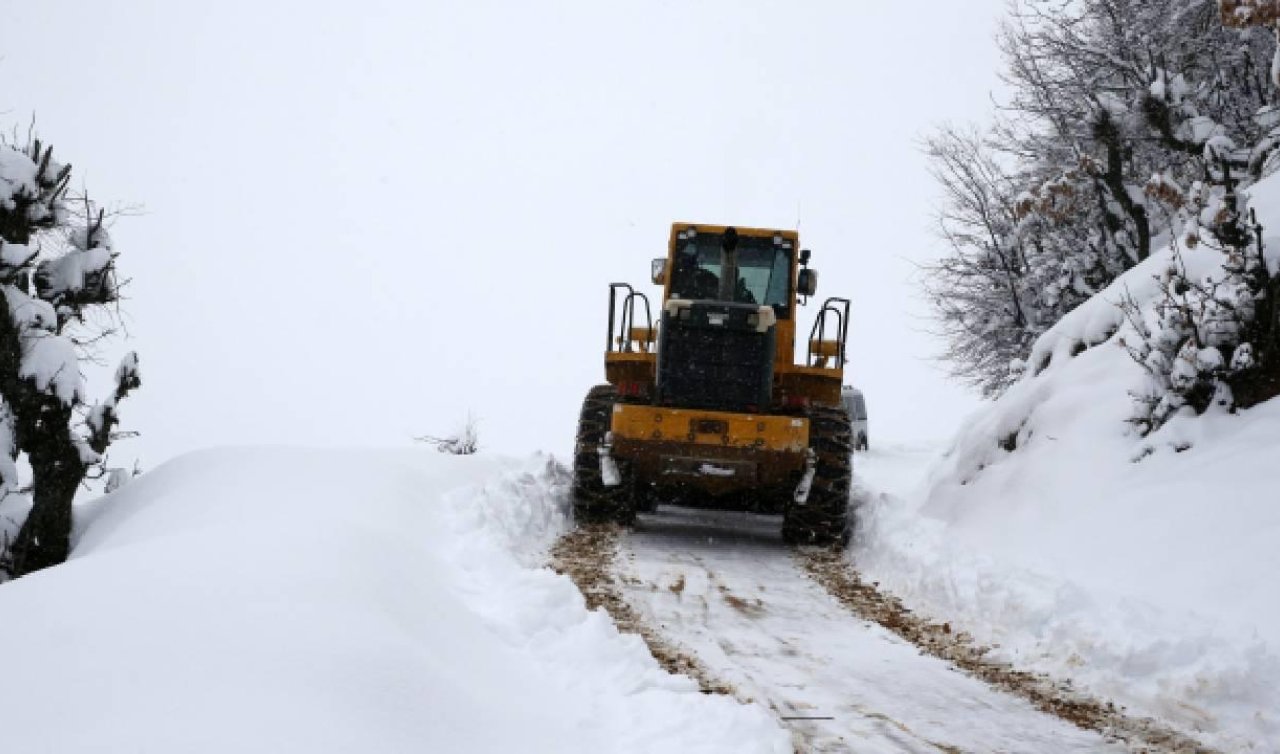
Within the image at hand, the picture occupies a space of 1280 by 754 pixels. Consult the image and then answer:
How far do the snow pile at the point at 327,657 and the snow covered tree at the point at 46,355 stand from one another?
7.97 m

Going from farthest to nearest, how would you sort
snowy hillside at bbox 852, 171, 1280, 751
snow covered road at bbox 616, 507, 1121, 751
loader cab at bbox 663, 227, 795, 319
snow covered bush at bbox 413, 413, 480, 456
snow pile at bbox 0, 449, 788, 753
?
snow covered bush at bbox 413, 413, 480, 456 → loader cab at bbox 663, 227, 795, 319 → snowy hillside at bbox 852, 171, 1280, 751 → snow covered road at bbox 616, 507, 1121, 751 → snow pile at bbox 0, 449, 788, 753

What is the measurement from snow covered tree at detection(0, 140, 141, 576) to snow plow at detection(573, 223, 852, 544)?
7411 millimetres

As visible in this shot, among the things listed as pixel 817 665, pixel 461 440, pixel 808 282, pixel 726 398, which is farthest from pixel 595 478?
pixel 461 440

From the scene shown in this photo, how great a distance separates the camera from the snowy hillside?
5.25 meters

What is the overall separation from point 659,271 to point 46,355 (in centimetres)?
812

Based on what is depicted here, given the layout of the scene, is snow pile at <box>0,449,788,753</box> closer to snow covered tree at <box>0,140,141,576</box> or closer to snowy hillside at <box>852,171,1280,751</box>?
snowy hillside at <box>852,171,1280,751</box>

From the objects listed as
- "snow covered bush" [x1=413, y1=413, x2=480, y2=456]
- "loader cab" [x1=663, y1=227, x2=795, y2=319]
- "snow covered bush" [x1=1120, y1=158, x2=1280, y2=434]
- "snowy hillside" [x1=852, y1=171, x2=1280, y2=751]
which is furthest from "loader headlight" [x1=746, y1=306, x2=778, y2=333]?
"snow covered bush" [x1=413, y1=413, x2=480, y2=456]

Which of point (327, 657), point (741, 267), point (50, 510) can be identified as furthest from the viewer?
point (50, 510)

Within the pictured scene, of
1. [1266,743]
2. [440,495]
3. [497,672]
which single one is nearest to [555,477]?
[440,495]

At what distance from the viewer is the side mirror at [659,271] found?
11.9 m

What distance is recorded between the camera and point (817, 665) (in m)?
5.97

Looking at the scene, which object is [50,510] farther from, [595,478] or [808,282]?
[808,282]

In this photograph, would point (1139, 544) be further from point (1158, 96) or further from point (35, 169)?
point (35, 169)

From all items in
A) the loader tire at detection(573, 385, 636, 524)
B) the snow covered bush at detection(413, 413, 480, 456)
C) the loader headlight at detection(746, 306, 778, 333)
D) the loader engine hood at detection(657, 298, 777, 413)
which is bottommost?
the snow covered bush at detection(413, 413, 480, 456)
